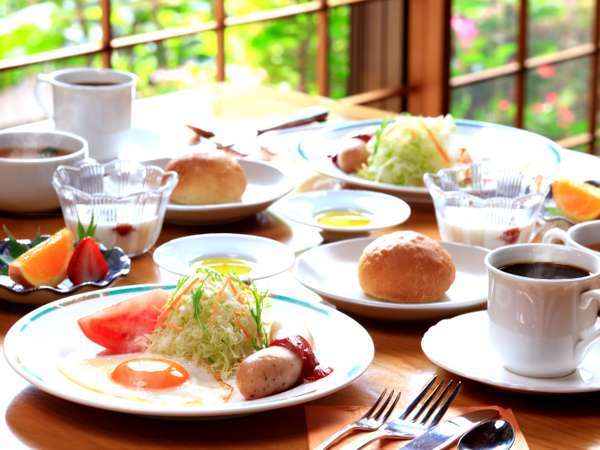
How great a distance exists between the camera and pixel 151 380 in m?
1.18

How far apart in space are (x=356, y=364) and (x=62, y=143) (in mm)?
911

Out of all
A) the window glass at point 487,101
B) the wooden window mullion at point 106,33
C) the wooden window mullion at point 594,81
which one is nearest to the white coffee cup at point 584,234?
the wooden window mullion at point 106,33

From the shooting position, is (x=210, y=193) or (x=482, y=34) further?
(x=482, y=34)

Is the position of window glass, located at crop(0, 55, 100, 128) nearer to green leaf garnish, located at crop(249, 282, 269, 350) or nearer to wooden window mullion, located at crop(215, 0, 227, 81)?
wooden window mullion, located at crop(215, 0, 227, 81)

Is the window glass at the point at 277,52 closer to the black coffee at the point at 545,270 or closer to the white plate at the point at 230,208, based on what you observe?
the white plate at the point at 230,208

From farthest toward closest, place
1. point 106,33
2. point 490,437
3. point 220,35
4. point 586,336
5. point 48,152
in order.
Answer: point 220,35 < point 106,33 < point 48,152 < point 586,336 < point 490,437

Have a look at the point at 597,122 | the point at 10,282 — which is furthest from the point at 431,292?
the point at 597,122

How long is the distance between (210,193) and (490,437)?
0.83m

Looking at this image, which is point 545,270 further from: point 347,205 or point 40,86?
point 40,86

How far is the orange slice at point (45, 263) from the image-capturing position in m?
1.46

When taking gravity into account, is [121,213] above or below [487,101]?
above

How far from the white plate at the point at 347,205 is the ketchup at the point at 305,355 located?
0.57 m

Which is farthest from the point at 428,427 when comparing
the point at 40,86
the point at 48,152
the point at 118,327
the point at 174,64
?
the point at 174,64

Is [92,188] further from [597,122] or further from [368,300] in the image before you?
[597,122]
